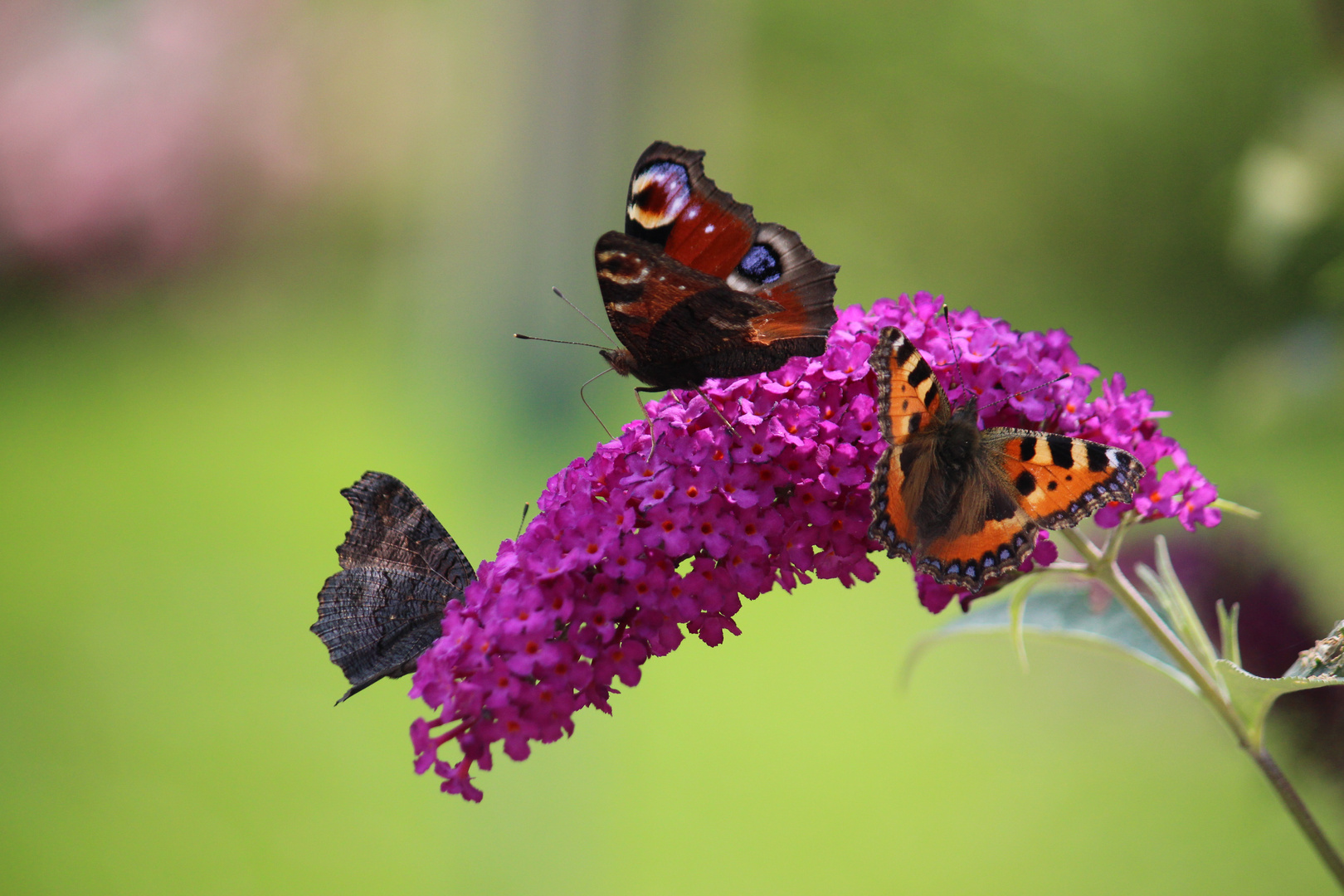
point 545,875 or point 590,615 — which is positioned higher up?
point 590,615

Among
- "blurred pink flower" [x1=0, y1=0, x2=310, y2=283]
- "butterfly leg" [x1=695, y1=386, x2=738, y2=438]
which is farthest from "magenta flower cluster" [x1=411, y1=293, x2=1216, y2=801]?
"blurred pink flower" [x1=0, y1=0, x2=310, y2=283]

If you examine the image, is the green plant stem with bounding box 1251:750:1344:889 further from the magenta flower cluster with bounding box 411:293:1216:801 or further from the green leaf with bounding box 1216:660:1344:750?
the magenta flower cluster with bounding box 411:293:1216:801

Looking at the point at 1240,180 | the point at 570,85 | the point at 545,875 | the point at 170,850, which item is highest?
the point at 570,85

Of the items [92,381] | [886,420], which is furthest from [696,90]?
[886,420]

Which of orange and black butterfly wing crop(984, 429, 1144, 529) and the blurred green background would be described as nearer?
orange and black butterfly wing crop(984, 429, 1144, 529)

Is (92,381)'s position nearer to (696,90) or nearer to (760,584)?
(696,90)

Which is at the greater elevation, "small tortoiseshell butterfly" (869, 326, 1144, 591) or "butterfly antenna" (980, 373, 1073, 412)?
"butterfly antenna" (980, 373, 1073, 412)

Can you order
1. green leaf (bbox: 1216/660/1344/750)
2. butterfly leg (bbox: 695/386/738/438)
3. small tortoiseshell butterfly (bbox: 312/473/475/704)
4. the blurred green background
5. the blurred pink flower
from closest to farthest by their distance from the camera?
green leaf (bbox: 1216/660/1344/750) < butterfly leg (bbox: 695/386/738/438) < small tortoiseshell butterfly (bbox: 312/473/475/704) < the blurred green background < the blurred pink flower
